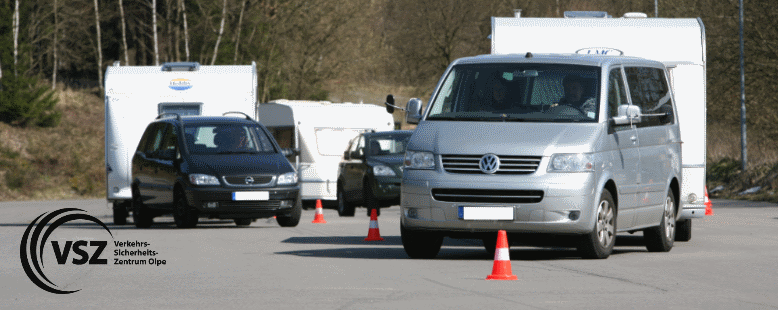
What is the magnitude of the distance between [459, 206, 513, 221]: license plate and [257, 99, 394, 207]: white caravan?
14626 millimetres

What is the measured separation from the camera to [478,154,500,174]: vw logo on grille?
11.5 meters

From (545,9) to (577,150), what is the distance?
45.8m

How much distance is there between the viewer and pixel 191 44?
48.3 metres

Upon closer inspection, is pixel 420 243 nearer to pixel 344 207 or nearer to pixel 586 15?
pixel 586 15

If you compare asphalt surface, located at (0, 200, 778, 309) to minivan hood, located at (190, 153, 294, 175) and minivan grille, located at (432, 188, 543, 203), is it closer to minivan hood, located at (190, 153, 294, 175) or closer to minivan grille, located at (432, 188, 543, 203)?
minivan grille, located at (432, 188, 543, 203)

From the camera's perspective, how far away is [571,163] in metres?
11.6

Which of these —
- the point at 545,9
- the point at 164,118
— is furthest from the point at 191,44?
the point at 164,118

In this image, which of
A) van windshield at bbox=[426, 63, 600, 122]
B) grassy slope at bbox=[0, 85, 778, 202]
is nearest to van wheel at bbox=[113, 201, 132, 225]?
van windshield at bbox=[426, 63, 600, 122]

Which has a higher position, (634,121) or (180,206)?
(634,121)

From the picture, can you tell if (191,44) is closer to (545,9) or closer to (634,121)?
(545,9)

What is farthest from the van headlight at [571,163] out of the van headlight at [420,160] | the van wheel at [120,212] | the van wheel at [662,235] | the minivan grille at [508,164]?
the van wheel at [120,212]

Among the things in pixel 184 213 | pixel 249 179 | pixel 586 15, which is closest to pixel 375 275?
pixel 586 15

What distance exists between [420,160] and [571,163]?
147cm

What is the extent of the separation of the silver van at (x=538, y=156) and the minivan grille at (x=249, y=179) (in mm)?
5657
